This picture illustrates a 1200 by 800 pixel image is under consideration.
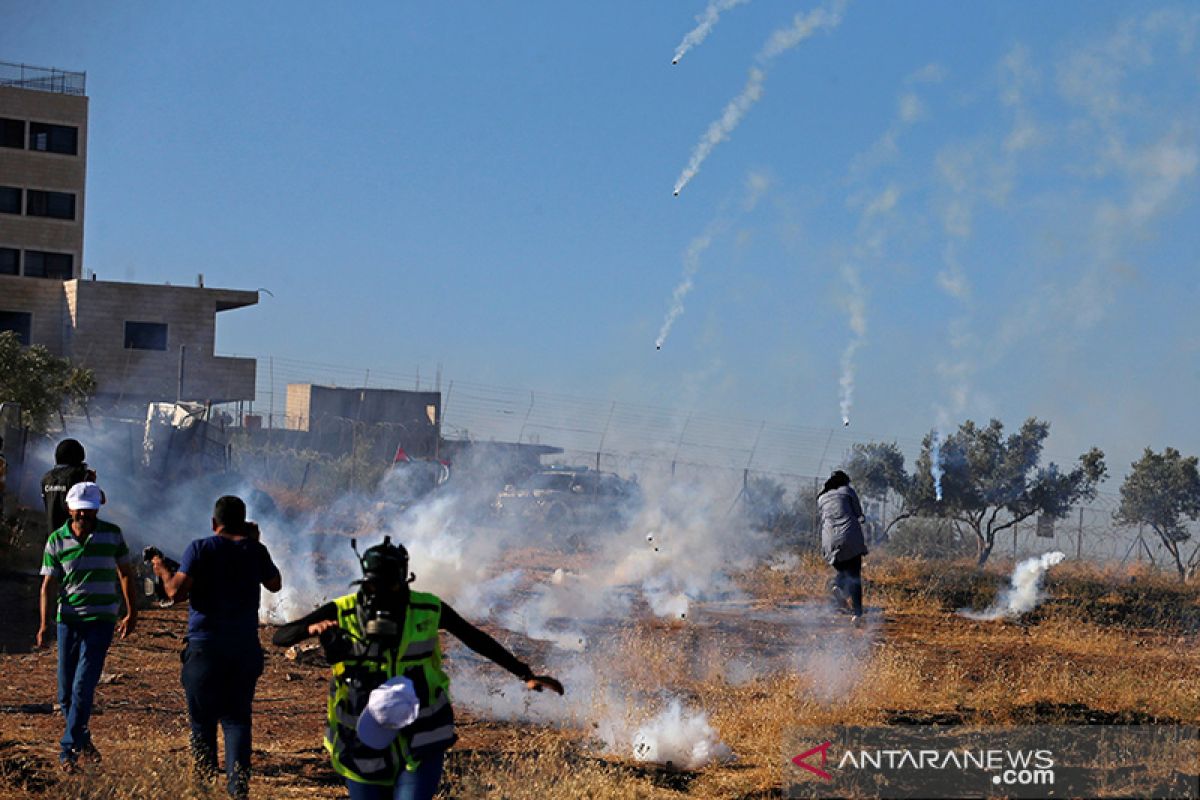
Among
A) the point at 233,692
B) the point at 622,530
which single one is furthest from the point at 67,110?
the point at 233,692

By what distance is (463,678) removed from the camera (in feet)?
34.2

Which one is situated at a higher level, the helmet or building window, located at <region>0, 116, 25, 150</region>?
building window, located at <region>0, 116, 25, 150</region>

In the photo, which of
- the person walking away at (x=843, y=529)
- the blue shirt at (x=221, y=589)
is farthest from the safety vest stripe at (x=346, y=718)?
the person walking away at (x=843, y=529)

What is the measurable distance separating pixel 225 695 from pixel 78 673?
4.32 feet

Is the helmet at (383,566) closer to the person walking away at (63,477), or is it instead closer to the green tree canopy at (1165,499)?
the person walking away at (63,477)

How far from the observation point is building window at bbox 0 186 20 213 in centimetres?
4483

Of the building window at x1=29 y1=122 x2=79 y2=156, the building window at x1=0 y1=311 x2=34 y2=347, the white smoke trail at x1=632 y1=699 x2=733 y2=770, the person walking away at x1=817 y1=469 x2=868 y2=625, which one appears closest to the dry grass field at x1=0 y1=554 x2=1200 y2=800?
the white smoke trail at x1=632 y1=699 x2=733 y2=770

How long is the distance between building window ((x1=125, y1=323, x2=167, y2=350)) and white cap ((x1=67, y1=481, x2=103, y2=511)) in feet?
122

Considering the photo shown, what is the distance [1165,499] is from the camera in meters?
28.7

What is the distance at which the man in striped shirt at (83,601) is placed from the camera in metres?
6.74

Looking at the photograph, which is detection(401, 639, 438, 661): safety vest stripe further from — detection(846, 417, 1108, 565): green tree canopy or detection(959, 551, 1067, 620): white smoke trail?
detection(846, 417, 1108, 565): green tree canopy

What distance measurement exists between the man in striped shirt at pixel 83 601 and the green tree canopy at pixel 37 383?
1854 centimetres

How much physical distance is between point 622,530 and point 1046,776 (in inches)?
729

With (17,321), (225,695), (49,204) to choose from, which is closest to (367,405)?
(17,321)
